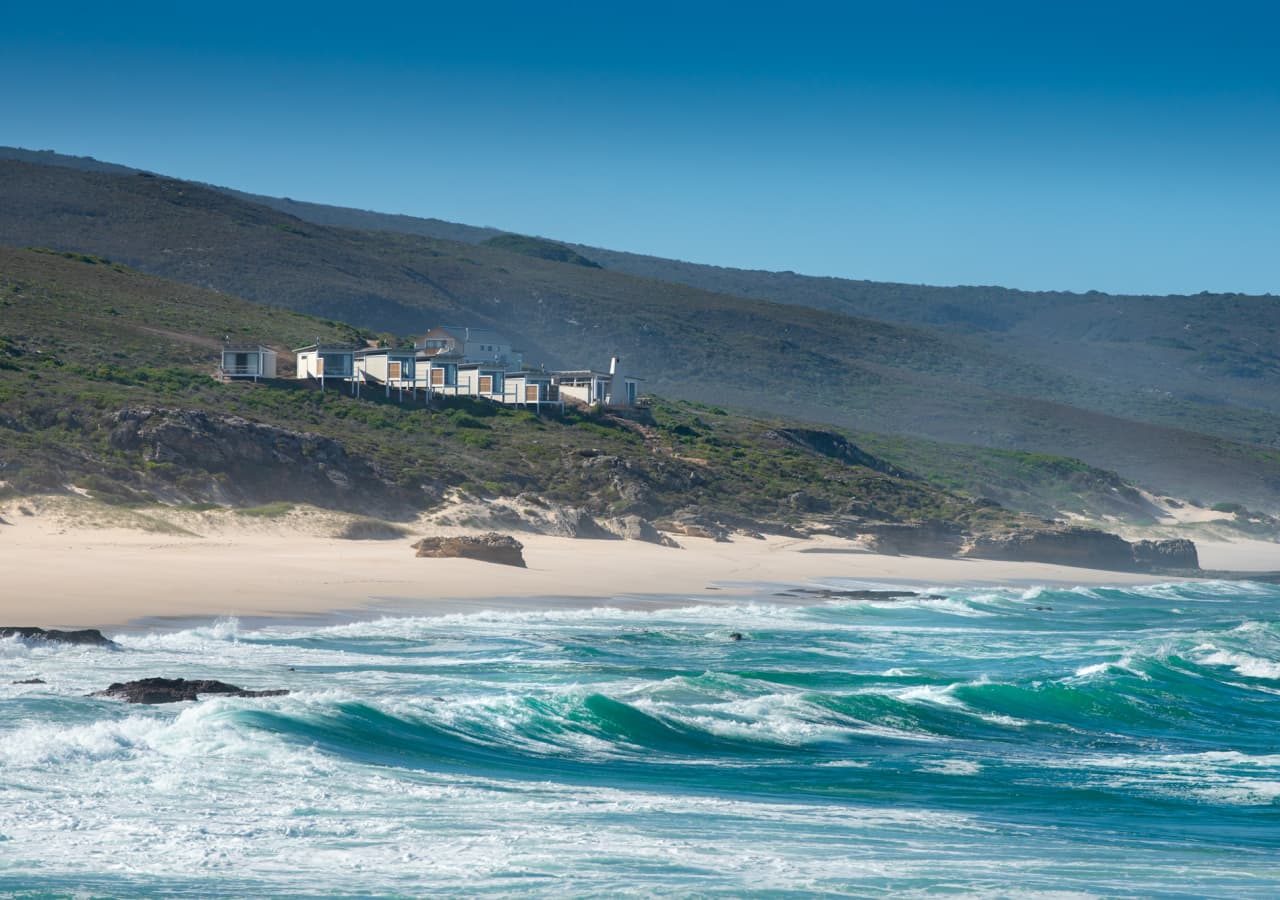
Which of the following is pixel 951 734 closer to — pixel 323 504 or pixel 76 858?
pixel 76 858

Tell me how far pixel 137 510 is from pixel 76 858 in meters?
27.8

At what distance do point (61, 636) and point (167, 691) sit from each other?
4.17 meters

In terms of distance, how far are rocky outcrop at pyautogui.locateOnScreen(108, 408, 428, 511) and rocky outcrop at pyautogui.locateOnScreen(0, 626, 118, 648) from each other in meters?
21.9

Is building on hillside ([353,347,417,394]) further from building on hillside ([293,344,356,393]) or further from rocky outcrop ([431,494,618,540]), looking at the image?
rocky outcrop ([431,494,618,540])

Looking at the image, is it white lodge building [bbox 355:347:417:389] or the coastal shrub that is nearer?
the coastal shrub

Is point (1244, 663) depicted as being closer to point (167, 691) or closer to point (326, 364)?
point (167, 691)

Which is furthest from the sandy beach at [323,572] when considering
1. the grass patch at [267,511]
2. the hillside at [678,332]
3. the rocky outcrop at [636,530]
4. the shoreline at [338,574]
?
the hillside at [678,332]

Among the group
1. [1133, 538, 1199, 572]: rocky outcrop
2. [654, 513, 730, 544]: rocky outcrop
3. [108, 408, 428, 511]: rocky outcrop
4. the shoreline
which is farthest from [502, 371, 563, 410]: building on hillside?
[1133, 538, 1199, 572]: rocky outcrop

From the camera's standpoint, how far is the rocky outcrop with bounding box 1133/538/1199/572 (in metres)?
53.5

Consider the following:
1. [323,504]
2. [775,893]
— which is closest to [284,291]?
[323,504]

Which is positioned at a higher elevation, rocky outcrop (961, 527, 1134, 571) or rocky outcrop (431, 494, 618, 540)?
rocky outcrop (431, 494, 618, 540)

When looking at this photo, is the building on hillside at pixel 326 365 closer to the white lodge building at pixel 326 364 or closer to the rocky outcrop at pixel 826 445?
the white lodge building at pixel 326 364

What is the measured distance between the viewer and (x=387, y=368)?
63375mm

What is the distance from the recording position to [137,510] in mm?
37500
